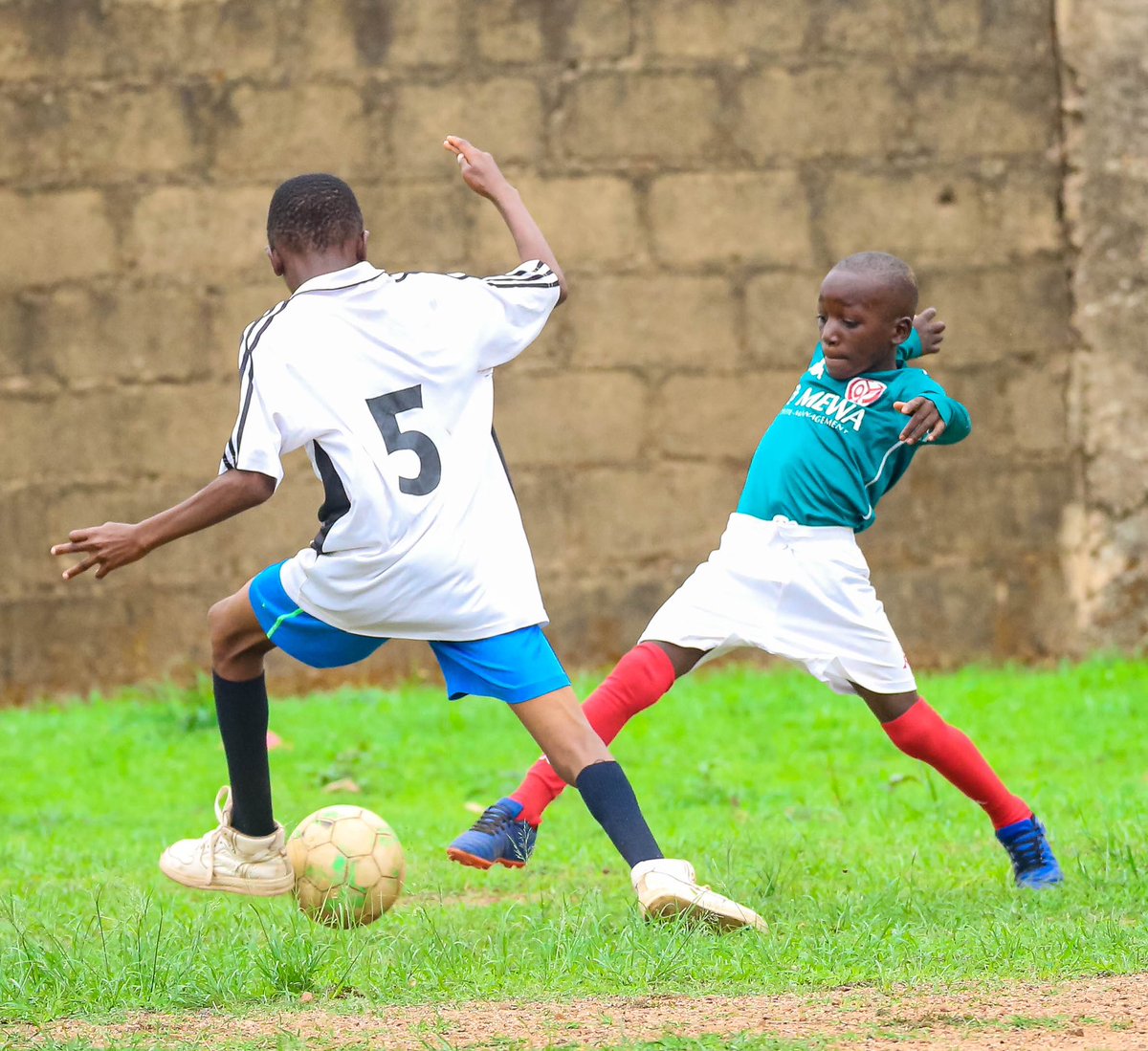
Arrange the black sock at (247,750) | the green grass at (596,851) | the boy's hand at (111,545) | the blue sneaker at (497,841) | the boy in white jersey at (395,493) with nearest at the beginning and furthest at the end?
the green grass at (596,851) → the boy's hand at (111,545) → the boy in white jersey at (395,493) → the blue sneaker at (497,841) → the black sock at (247,750)

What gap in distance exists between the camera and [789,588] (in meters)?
4.61

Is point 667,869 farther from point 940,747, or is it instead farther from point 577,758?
point 940,747

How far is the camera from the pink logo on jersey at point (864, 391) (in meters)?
4.63

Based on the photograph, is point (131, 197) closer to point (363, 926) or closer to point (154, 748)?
point (154, 748)

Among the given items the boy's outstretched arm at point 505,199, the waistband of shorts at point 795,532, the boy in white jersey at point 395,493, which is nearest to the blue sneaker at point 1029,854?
the waistband of shorts at point 795,532

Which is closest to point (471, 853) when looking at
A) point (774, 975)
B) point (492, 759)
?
point (774, 975)

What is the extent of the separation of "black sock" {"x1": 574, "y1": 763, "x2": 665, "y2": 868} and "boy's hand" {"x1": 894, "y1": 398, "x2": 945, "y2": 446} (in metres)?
1.17

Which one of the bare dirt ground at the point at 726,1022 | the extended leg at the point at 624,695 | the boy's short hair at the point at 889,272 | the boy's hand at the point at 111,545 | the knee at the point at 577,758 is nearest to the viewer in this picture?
the bare dirt ground at the point at 726,1022

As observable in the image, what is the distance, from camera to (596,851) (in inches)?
218

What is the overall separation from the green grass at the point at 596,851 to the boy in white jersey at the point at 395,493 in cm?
40

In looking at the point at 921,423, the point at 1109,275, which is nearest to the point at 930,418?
the point at 921,423

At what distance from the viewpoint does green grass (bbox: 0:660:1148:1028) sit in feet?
11.6

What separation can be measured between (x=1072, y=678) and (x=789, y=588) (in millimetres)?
3846

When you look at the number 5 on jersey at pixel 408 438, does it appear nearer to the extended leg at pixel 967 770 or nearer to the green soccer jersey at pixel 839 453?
the green soccer jersey at pixel 839 453
